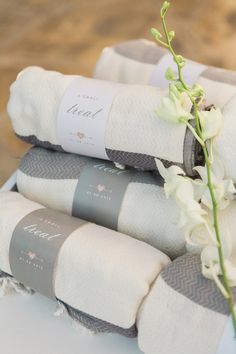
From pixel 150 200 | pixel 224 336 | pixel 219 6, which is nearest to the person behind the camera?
pixel 224 336

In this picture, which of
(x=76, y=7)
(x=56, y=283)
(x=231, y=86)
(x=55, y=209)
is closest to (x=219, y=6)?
(x=76, y=7)

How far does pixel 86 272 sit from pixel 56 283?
4cm

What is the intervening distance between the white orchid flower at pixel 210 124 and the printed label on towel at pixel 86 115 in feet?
0.41

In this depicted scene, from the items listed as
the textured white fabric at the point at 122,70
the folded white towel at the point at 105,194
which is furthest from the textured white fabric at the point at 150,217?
the textured white fabric at the point at 122,70

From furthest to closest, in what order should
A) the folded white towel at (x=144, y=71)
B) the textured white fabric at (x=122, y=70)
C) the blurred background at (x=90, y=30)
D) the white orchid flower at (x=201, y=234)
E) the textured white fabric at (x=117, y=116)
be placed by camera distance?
the blurred background at (x=90, y=30) → the textured white fabric at (x=122, y=70) → the folded white towel at (x=144, y=71) → the textured white fabric at (x=117, y=116) → the white orchid flower at (x=201, y=234)

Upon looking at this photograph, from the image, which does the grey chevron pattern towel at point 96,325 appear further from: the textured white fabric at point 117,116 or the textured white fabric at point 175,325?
the textured white fabric at point 117,116

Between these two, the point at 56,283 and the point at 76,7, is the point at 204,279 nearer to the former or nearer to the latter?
the point at 56,283

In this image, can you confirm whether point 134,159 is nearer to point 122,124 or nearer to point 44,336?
point 122,124

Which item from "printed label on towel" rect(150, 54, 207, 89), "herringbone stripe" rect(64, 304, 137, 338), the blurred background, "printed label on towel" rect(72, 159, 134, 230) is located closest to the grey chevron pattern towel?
"herringbone stripe" rect(64, 304, 137, 338)

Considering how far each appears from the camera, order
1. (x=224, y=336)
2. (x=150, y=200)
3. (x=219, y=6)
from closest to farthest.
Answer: (x=224, y=336)
(x=150, y=200)
(x=219, y=6)

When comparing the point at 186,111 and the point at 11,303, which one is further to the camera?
the point at 11,303

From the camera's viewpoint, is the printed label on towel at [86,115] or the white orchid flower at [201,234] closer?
the white orchid flower at [201,234]

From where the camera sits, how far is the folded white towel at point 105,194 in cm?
57

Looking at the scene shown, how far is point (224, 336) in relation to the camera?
465 mm
